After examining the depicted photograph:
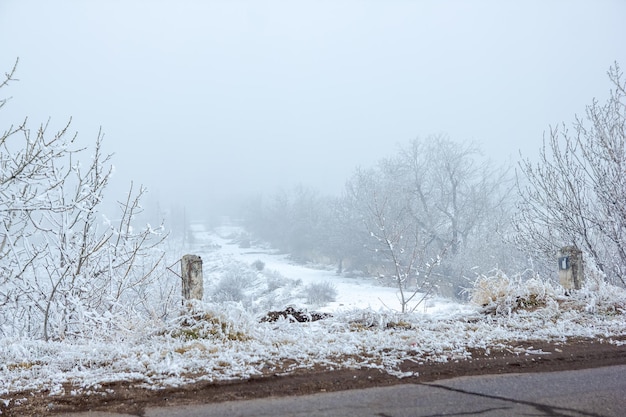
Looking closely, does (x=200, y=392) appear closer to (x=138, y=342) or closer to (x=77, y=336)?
(x=138, y=342)

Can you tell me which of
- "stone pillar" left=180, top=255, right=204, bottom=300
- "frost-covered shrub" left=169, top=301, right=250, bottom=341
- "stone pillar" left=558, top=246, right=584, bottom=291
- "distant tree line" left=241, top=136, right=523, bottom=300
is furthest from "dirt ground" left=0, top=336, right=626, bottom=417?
"distant tree line" left=241, top=136, right=523, bottom=300

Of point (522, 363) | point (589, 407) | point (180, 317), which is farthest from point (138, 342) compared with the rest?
point (589, 407)

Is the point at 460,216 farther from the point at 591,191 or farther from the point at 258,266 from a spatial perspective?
the point at 591,191

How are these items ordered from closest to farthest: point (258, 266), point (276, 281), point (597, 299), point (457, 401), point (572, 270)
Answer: point (457, 401), point (597, 299), point (572, 270), point (276, 281), point (258, 266)

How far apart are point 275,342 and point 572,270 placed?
6101 mm

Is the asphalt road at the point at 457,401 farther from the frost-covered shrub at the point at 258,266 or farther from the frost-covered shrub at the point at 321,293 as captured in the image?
the frost-covered shrub at the point at 258,266

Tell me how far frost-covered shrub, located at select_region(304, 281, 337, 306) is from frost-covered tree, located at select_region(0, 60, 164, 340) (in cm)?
2896

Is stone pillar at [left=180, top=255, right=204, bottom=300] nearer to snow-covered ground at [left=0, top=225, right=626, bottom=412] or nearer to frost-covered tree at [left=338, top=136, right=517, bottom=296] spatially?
snow-covered ground at [left=0, top=225, right=626, bottom=412]

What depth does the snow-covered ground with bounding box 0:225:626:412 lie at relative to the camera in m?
4.86

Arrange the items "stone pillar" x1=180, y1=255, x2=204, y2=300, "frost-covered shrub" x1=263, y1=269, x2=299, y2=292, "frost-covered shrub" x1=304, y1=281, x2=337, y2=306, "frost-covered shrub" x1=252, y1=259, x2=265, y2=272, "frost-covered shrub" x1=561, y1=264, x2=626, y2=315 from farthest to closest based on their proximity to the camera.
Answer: "frost-covered shrub" x1=252, y1=259, x2=265, y2=272 → "frost-covered shrub" x1=263, y1=269, x2=299, y2=292 → "frost-covered shrub" x1=304, y1=281, x2=337, y2=306 → "frost-covered shrub" x1=561, y1=264, x2=626, y2=315 → "stone pillar" x1=180, y1=255, x2=204, y2=300

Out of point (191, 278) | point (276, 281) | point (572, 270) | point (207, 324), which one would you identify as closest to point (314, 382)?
point (207, 324)

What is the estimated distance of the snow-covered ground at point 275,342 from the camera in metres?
4.86

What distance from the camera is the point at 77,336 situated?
26.2ft

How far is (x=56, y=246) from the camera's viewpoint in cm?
915
